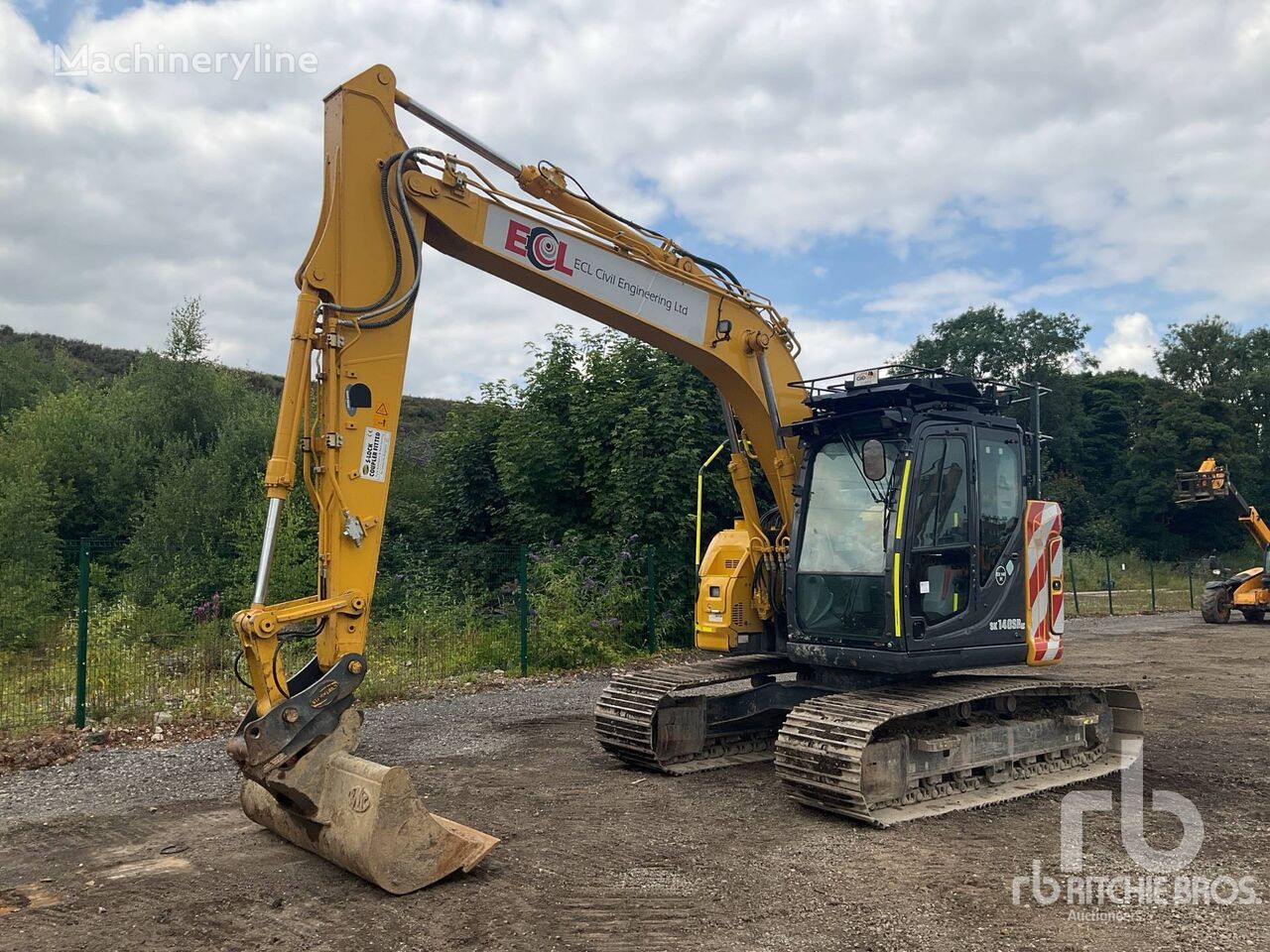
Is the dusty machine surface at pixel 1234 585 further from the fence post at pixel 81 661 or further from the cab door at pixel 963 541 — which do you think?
the fence post at pixel 81 661

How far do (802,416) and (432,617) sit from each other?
270 inches

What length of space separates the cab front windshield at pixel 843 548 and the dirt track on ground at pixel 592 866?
52.7 inches

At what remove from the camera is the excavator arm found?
15.8 ft

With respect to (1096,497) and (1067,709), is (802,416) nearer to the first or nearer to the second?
(1067,709)

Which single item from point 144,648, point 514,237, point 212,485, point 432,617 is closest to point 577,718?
point 432,617

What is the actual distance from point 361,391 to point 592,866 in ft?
9.69

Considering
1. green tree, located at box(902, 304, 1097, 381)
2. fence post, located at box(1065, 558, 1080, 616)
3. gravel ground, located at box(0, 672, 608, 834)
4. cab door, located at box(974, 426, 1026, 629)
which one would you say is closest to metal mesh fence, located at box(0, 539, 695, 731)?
gravel ground, located at box(0, 672, 608, 834)

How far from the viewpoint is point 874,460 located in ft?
21.8

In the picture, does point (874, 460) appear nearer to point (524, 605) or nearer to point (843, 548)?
point (843, 548)

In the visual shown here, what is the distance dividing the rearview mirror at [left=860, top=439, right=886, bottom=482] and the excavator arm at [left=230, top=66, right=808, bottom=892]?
1.72m

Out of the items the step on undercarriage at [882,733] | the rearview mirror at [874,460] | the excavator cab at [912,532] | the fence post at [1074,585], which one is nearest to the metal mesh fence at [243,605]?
the step on undercarriage at [882,733]

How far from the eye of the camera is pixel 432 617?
42.0 ft

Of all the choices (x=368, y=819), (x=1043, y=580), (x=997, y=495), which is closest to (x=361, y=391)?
(x=368, y=819)

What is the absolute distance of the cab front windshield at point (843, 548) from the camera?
679 cm
